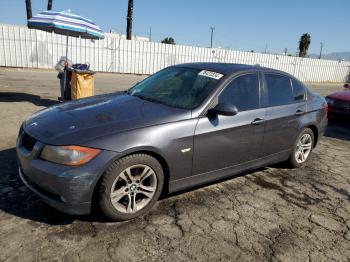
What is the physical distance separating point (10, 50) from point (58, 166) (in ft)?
59.6

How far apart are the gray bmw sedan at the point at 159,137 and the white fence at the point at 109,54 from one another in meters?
13.1

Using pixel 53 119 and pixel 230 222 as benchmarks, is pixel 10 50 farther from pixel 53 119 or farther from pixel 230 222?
pixel 230 222

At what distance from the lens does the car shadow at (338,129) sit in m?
7.95

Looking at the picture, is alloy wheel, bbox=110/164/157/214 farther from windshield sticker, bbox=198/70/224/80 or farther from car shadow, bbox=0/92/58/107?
car shadow, bbox=0/92/58/107

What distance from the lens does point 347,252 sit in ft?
10.5

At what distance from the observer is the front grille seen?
130 inches

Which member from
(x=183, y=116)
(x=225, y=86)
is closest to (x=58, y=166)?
(x=183, y=116)

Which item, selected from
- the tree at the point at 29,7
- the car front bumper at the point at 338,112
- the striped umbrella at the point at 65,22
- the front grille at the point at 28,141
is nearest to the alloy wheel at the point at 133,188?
the front grille at the point at 28,141

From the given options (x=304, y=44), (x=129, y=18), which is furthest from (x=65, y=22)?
(x=304, y=44)

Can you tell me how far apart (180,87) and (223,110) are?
0.74 meters

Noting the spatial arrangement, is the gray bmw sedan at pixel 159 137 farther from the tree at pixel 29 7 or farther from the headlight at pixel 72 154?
the tree at pixel 29 7

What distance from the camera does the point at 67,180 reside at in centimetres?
300

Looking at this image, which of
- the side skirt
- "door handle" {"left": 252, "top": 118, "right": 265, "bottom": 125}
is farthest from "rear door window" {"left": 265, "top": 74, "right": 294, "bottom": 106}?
the side skirt

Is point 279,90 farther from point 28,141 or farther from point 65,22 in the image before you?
point 65,22
